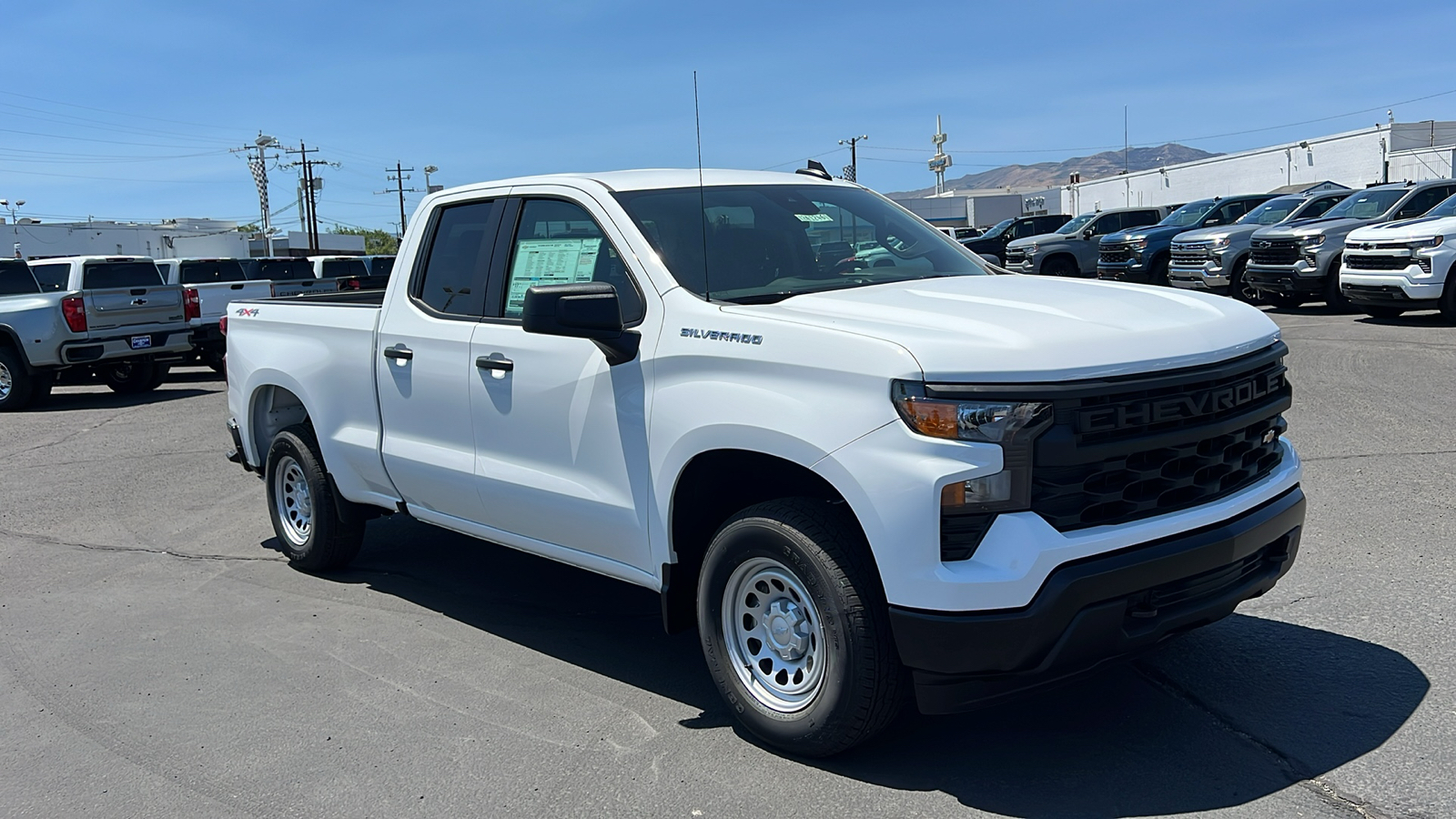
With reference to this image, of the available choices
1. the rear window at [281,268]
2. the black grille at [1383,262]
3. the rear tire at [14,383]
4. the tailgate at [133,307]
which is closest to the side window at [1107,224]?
the black grille at [1383,262]

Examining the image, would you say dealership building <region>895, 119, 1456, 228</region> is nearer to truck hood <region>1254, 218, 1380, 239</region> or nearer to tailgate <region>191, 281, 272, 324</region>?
truck hood <region>1254, 218, 1380, 239</region>

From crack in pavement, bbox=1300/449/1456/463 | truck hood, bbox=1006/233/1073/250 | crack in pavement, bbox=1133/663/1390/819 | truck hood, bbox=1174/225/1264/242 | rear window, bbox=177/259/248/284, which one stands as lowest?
crack in pavement, bbox=1133/663/1390/819

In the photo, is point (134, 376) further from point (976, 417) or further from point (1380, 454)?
point (976, 417)

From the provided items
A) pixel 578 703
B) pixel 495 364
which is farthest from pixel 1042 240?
pixel 578 703

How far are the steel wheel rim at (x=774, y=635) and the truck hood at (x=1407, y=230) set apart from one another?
47.0ft

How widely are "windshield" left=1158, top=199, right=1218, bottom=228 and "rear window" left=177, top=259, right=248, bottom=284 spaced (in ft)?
58.5

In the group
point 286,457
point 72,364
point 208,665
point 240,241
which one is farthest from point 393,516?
point 240,241

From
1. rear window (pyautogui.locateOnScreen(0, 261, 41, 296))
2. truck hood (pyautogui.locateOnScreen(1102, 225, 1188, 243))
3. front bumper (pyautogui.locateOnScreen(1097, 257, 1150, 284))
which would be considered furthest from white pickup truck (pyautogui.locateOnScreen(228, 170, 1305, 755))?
truck hood (pyautogui.locateOnScreen(1102, 225, 1188, 243))

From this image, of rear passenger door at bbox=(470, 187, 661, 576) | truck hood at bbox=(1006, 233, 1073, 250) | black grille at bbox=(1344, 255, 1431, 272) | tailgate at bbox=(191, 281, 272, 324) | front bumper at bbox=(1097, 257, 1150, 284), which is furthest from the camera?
truck hood at bbox=(1006, 233, 1073, 250)

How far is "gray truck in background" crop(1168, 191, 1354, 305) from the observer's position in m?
19.8

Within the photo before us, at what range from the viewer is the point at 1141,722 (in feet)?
13.6

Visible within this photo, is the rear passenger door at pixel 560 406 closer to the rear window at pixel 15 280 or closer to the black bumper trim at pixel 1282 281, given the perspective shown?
the rear window at pixel 15 280

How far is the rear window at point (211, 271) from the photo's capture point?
20564mm

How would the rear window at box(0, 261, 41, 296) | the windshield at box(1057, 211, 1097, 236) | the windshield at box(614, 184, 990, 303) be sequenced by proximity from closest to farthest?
the windshield at box(614, 184, 990, 303)
the rear window at box(0, 261, 41, 296)
the windshield at box(1057, 211, 1097, 236)
